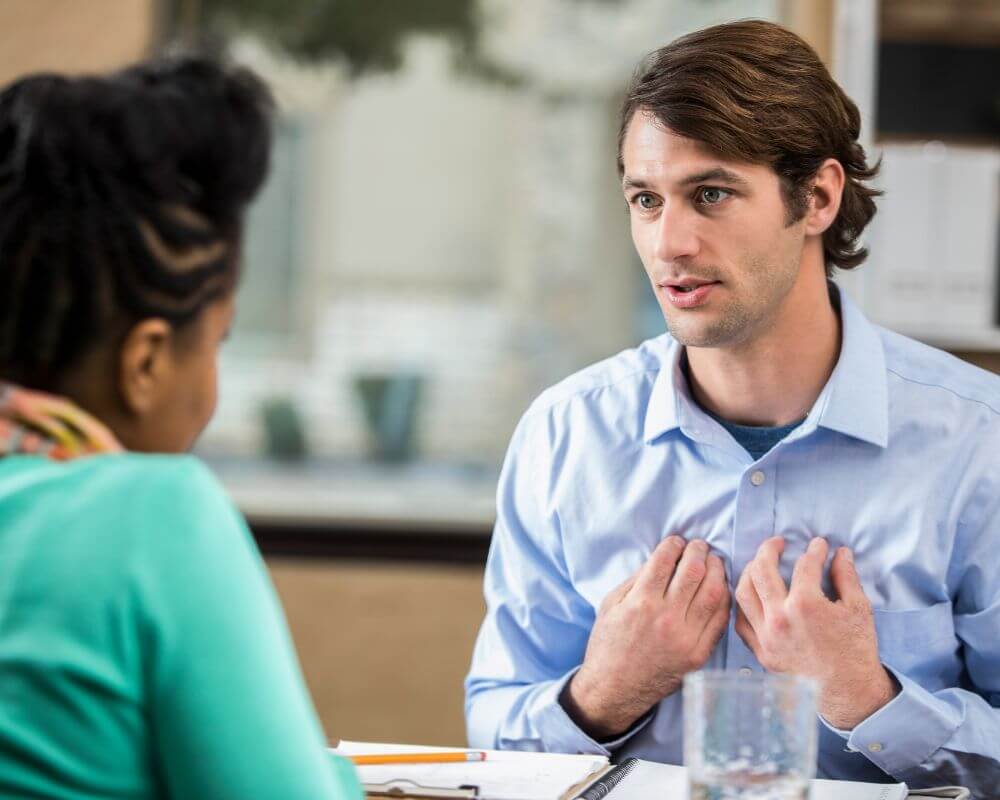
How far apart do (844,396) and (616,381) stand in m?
0.32

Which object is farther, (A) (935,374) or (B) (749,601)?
(A) (935,374)

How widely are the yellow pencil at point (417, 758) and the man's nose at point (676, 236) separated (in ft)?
2.05

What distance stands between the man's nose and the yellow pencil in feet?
2.05

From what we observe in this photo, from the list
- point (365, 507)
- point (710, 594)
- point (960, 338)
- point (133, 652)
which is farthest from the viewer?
point (365, 507)

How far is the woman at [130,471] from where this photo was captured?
71cm

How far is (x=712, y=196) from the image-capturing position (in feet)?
4.96

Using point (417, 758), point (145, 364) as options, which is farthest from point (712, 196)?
point (145, 364)

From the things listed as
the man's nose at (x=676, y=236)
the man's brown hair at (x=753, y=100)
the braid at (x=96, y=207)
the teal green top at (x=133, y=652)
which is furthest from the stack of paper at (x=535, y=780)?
the man's brown hair at (x=753, y=100)

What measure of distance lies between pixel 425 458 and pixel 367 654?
488 millimetres

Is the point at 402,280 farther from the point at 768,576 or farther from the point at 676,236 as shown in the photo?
the point at 768,576

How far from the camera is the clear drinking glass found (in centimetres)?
90

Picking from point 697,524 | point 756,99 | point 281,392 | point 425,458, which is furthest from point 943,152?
point 281,392

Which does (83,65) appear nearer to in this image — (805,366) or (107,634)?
(805,366)

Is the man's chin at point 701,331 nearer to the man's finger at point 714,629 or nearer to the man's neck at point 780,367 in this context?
the man's neck at point 780,367
